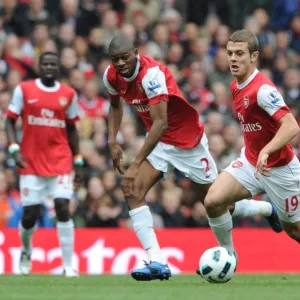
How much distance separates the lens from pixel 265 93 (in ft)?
32.7

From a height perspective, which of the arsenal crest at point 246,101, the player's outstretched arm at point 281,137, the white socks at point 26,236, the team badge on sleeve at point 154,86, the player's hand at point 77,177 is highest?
the team badge on sleeve at point 154,86

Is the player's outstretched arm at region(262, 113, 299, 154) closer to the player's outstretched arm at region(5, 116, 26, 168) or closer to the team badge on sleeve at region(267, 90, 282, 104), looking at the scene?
the team badge on sleeve at region(267, 90, 282, 104)

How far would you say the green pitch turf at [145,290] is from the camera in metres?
8.59

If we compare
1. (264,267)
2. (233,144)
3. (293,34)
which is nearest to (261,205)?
(264,267)

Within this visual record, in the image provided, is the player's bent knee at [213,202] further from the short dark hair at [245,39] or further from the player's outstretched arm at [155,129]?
the short dark hair at [245,39]

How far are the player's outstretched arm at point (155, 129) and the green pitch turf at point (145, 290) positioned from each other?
1.19 m

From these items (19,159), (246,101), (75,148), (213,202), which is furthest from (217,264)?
(75,148)

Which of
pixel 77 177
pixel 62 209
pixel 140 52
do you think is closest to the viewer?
pixel 62 209

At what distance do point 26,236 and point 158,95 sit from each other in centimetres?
337

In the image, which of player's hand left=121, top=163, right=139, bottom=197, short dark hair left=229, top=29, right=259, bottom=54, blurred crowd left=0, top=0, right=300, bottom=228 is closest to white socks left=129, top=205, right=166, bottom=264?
player's hand left=121, top=163, right=139, bottom=197

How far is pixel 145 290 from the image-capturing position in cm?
932

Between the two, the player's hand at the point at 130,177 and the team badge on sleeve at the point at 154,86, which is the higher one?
the team badge on sleeve at the point at 154,86

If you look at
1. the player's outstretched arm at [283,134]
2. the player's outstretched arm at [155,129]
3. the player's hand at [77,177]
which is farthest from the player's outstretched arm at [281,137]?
the player's hand at [77,177]

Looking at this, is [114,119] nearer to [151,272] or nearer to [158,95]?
[158,95]
